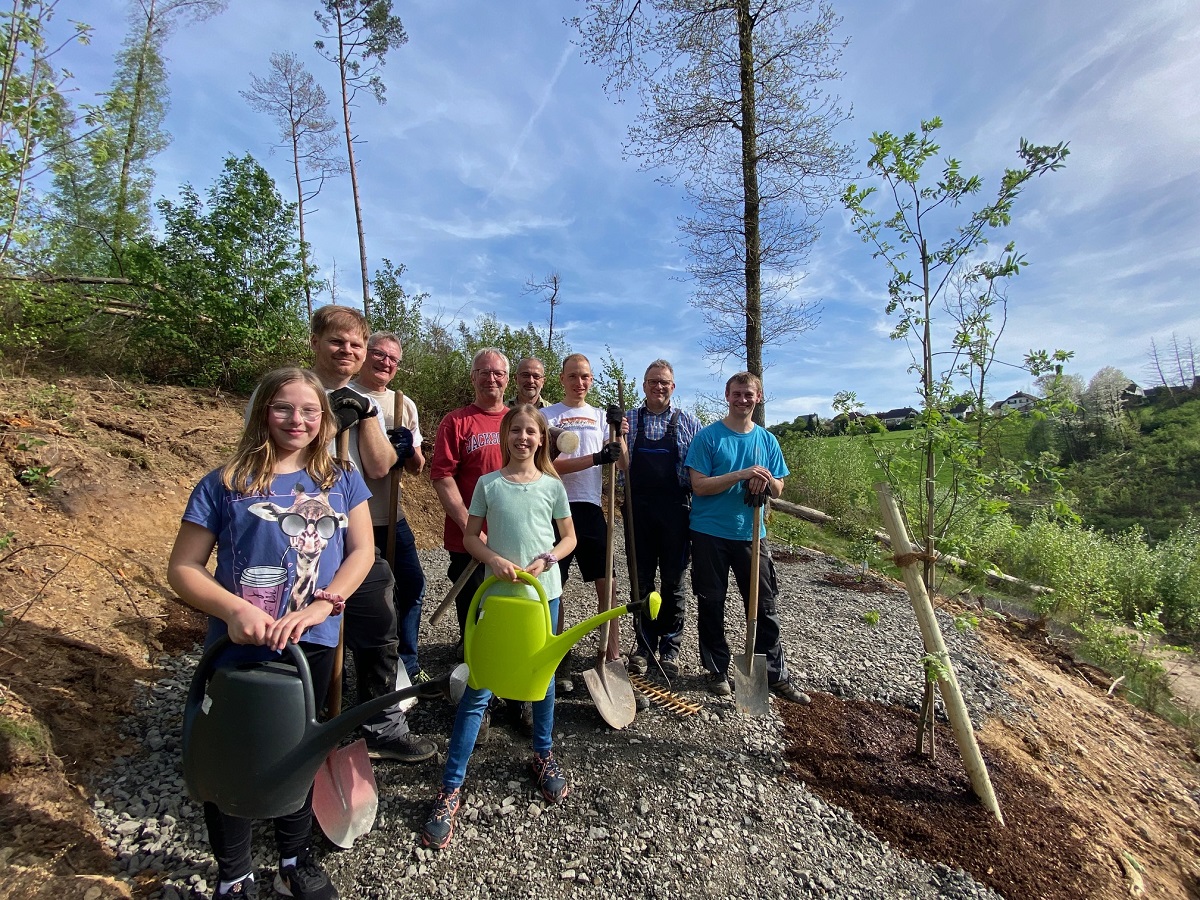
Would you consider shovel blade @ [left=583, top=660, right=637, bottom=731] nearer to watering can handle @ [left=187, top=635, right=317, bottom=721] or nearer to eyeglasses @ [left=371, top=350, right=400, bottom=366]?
watering can handle @ [left=187, top=635, right=317, bottom=721]

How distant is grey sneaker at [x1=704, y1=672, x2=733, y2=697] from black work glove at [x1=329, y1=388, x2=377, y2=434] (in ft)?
9.78

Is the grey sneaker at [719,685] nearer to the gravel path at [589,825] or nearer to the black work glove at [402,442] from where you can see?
the gravel path at [589,825]

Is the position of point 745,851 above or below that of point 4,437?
below

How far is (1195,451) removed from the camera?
3234cm

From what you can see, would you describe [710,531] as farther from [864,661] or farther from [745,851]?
[864,661]

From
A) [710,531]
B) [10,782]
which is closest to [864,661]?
[710,531]

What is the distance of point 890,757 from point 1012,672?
2.76 metres

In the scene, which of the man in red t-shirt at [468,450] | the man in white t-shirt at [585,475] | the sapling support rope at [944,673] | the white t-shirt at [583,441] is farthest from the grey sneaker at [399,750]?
the sapling support rope at [944,673]

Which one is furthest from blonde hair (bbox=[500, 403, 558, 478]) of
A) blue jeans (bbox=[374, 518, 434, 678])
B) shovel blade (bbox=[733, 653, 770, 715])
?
shovel blade (bbox=[733, 653, 770, 715])

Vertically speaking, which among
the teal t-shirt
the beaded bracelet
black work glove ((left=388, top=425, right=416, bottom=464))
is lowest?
the beaded bracelet

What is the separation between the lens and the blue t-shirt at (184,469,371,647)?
5.93 feet

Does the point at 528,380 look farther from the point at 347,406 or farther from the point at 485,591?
the point at 485,591

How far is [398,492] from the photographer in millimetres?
3057

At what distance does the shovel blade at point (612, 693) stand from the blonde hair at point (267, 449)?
6.88 feet
